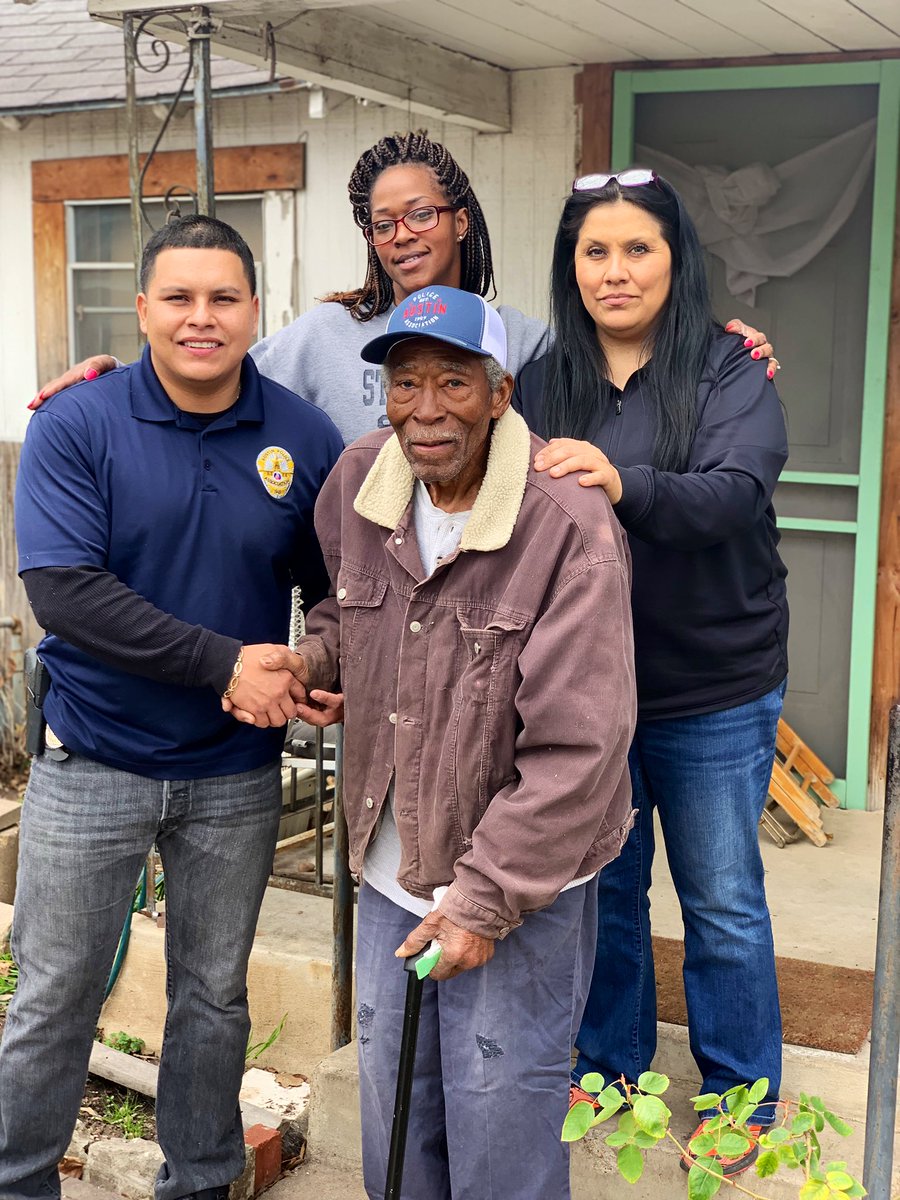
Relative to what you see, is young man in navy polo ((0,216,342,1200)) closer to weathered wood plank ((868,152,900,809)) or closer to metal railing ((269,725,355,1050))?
metal railing ((269,725,355,1050))

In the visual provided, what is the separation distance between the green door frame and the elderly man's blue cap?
10.8 feet

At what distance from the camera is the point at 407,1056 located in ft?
7.47

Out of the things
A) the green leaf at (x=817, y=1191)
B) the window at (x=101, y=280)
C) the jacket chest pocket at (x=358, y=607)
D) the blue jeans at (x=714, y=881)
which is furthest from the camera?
the window at (x=101, y=280)

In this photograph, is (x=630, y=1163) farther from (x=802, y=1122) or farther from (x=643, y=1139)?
(x=802, y=1122)

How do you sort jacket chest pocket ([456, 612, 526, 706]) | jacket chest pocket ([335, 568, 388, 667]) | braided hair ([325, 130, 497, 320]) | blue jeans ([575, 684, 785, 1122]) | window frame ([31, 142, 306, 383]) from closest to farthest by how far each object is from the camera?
jacket chest pocket ([456, 612, 526, 706]) → jacket chest pocket ([335, 568, 388, 667]) → blue jeans ([575, 684, 785, 1122]) → braided hair ([325, 130, 497, 320]) → window frame ([31, 142, 306, 383])

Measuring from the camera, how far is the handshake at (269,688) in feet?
8.91

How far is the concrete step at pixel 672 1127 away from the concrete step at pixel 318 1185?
10mm

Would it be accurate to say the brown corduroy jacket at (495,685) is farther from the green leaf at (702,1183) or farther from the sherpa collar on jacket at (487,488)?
the green leaf at (702,1183)

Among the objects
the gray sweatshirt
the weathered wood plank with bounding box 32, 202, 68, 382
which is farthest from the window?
the gray sweatshirt

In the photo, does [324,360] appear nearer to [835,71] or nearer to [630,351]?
[630,351]

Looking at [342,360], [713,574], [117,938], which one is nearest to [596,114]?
[342,360]

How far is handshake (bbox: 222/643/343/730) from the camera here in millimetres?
2715

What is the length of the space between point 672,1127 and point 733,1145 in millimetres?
963

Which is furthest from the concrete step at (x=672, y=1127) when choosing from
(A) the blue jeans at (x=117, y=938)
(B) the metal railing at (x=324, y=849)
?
(A) the blue jeans at (x=117, y=938)
